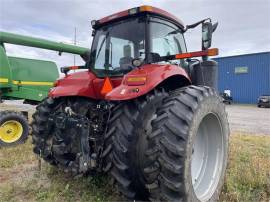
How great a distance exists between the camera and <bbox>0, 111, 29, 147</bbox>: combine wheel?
6023 mm

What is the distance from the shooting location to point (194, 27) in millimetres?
4262

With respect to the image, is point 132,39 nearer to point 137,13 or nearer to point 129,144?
point 137,13

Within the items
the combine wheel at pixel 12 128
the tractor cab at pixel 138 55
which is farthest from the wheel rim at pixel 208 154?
the combine wheel at pixel 12 128

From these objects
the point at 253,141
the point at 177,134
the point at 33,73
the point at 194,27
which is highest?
the point at 194,27

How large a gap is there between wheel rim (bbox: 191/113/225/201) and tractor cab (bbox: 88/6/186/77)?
3.29 feet

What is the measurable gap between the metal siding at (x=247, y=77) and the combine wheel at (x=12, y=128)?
89.5 ft

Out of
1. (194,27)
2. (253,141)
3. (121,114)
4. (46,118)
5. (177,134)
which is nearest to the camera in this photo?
(177,134)

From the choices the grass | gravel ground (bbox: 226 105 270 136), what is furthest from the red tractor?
gravel ground (bbox: 226 105 270 136)

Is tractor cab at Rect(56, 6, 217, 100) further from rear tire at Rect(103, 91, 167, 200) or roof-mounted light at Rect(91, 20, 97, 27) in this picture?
rear tire at Rect(103, 91, 167, 200)

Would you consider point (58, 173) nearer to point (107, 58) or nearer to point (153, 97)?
point (107, 58)

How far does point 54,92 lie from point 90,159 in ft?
4.00

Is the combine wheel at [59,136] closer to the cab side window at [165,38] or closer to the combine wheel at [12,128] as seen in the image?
the cab side window at [165,38]

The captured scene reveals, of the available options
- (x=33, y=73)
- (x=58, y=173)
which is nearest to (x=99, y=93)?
(x=58, y=173)

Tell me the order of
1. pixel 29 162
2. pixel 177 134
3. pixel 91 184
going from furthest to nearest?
pixel 29 162, pixel 91 184, pixel 177 134
